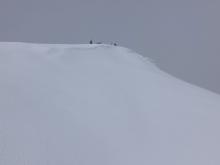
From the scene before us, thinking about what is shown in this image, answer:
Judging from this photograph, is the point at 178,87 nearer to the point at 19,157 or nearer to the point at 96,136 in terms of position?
the point at 96,136

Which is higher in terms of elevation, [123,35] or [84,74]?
[84,74]

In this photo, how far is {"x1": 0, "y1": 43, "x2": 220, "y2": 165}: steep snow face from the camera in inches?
27.1

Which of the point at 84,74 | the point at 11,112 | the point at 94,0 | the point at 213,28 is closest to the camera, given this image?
the point at 11,112

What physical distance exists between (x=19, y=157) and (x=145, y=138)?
0.90 ft

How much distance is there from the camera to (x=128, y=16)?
7.64 ft

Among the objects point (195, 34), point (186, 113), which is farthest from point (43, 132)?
point (195, 34)

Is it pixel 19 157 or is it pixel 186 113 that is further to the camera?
pixel 186 113

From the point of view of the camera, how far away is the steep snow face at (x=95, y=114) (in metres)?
0.69

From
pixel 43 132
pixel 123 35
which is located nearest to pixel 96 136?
pixel 43 132

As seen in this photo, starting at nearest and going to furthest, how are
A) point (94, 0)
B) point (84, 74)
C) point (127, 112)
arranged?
point (127, 112)
point (84, 74)
point (94, 0)

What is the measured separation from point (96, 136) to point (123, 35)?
165 cm

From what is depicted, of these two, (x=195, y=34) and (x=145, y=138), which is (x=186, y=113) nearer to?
(x=145, y=138)

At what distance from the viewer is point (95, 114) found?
0.81m

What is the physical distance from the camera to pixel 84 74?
98 cm
